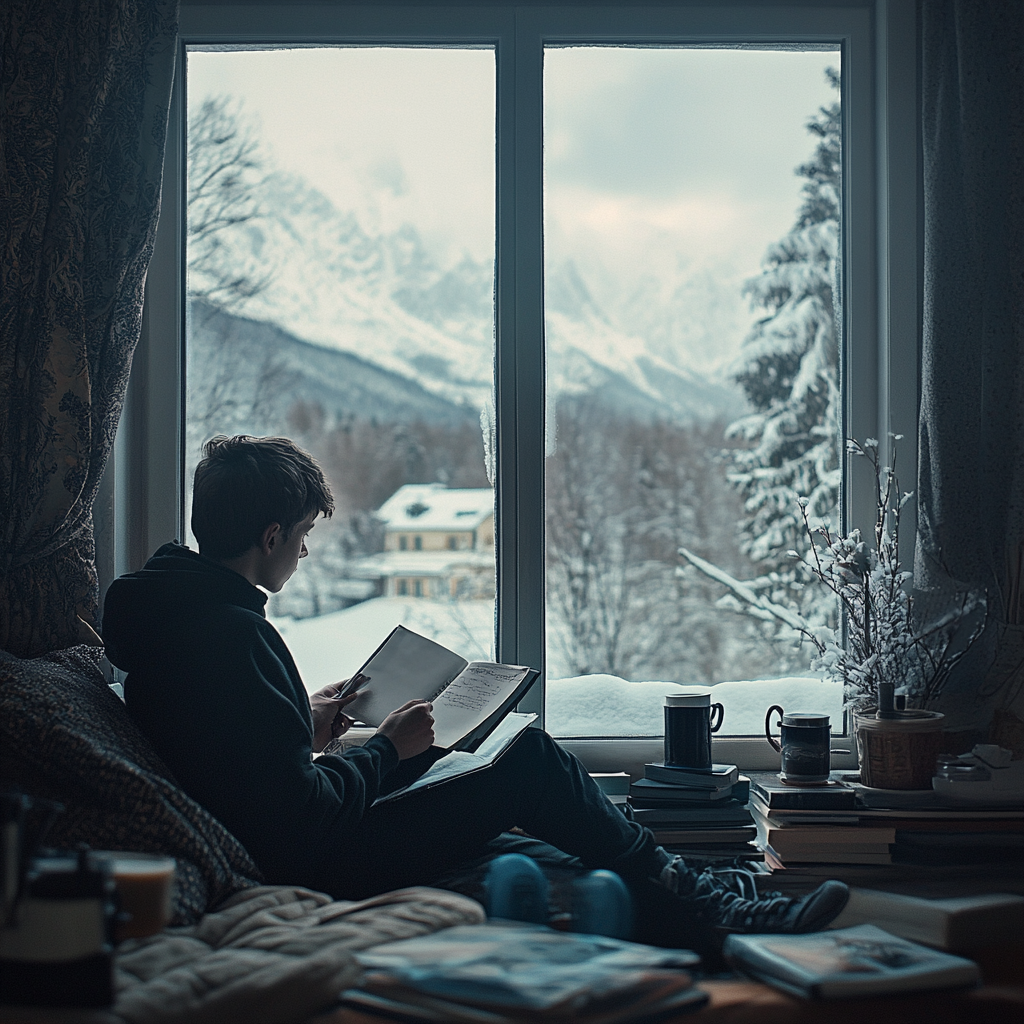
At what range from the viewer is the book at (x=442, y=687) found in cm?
173

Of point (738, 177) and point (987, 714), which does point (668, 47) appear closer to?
point (738, 177)

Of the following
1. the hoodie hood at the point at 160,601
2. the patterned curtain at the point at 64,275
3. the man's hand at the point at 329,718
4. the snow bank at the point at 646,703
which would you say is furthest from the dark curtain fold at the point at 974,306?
the patterned curtain at the point at 64,275

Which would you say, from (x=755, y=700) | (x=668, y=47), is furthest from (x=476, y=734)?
(x=668, y=47)

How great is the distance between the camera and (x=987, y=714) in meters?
1.98

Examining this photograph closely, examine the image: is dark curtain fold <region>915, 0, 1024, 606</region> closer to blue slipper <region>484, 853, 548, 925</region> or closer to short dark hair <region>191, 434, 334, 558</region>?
blue slipper <region>484, 853, 548, 925</region>

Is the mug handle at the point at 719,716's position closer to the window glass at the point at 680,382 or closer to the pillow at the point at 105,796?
the window glass at the point at 680,382

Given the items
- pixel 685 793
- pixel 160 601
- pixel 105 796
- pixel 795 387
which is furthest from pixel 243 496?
pixel 795 387

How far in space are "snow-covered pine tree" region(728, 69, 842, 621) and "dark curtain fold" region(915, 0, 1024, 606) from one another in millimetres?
223

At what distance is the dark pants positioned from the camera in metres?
1.58

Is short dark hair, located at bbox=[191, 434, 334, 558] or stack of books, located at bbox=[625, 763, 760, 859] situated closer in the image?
short dark hair, located at bbox=[191, 434, 334, 558]

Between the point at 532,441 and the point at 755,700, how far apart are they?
72cm

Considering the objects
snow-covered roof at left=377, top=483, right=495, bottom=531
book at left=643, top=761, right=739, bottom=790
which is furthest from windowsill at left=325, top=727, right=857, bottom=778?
snow-covered roof at left=377, top=483, right=495, bottom=531

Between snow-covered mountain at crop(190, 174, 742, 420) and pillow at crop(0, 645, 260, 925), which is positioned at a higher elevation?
snow-covered mountain at crop(190, 174, 742, 420)

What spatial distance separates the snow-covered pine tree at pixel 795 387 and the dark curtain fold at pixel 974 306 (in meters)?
0.22
